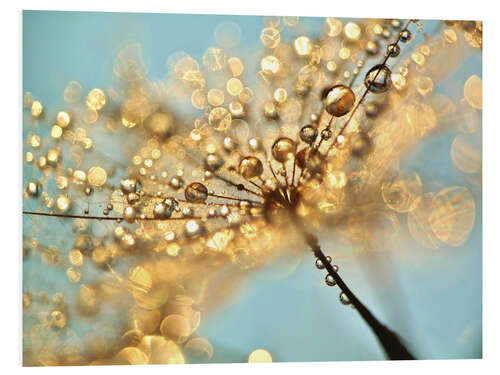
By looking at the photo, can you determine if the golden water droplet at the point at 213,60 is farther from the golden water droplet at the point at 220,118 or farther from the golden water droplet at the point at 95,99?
the golden water droplet at the point at 95,99

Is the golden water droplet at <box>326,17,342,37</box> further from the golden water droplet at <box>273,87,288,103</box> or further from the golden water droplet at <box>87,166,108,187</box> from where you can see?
the golden water droplet at <box>87,166,108,187</box>

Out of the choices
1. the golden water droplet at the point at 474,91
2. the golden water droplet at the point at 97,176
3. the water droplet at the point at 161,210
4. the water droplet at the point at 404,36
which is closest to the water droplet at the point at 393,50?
the water droplet at the point at 404,36

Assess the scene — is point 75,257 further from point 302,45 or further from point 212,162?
point 302,45

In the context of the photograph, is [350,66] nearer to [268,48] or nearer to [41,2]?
[268,48]

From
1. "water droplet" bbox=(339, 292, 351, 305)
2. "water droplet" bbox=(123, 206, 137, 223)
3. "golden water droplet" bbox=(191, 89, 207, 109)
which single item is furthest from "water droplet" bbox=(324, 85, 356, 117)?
"water droplet" bbox=(123, 206, 137, 223)

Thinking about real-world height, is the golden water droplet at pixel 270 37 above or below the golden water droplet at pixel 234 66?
above
